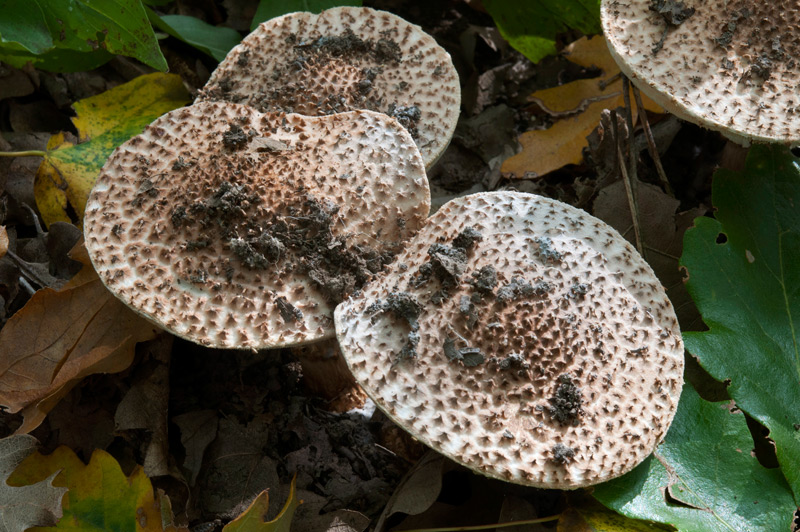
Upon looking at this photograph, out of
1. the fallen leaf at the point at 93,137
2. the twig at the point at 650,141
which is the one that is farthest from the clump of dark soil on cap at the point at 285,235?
the twig at the point at 650,141

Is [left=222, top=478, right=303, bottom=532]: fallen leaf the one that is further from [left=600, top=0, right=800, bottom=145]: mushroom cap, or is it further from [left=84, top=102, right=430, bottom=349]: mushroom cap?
[left=600, top=0, right=800, bottom=145]: mushroom cap

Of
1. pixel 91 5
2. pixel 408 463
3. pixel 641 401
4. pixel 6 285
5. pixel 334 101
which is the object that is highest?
pixel 91 5

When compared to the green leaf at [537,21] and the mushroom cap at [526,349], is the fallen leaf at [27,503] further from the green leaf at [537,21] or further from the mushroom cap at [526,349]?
the green leaf at [537,21]

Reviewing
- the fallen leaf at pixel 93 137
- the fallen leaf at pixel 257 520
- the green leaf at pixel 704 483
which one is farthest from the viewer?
the fallen leaf at pixel 93 137

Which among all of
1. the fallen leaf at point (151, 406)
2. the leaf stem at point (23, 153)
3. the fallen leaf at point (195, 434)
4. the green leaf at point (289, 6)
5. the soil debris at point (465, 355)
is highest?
the green leaf at point (289, 6)

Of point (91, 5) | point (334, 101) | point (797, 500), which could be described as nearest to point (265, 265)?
point (334, 101)

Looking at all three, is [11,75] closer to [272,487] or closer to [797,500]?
[272,487]
